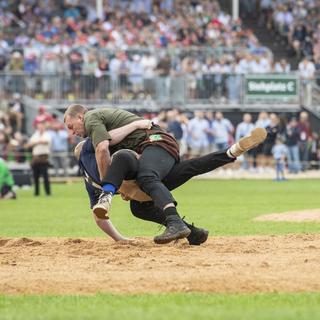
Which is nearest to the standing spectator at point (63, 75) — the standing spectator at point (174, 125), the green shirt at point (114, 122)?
the standing spectator at point (174, 125)

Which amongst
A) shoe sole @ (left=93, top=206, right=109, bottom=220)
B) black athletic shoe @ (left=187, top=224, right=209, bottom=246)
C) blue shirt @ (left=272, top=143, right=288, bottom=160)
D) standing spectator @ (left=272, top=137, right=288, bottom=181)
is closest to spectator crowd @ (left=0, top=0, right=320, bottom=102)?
standing spectator @ (left=272, top=137, right=288, bottom=181)

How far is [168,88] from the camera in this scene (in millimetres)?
34125

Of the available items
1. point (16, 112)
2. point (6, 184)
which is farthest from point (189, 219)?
point (16, 112)

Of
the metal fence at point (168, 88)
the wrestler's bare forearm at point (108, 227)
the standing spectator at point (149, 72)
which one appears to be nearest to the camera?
the wrestler's bare forearm at point (108, 227)

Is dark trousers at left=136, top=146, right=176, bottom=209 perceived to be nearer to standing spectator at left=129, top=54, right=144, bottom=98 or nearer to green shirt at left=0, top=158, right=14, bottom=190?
green shirt at left=0, top=158, right=14, bottom=190

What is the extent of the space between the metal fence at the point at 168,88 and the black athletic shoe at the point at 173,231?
2224 centimetres

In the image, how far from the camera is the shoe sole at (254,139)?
10.8 m

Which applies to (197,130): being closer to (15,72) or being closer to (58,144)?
(58,144)

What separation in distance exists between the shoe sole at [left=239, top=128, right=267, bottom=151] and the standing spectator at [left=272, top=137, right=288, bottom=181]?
22531 mm

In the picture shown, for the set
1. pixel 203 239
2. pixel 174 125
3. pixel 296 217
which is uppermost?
pixel 203 239

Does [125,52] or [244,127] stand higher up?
[125,52]

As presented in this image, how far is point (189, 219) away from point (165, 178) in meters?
6.73

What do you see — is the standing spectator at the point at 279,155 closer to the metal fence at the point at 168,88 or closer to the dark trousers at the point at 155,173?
the metal fence at the point at 168,88

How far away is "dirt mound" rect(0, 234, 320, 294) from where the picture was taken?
8625 millimetres
